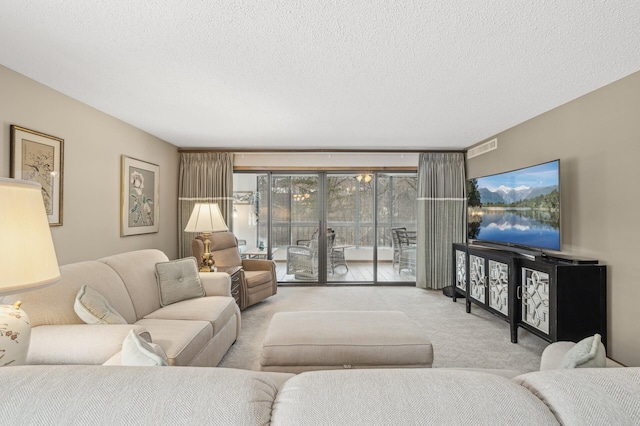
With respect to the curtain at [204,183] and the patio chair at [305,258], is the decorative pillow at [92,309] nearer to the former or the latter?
the curtain at [204,183]

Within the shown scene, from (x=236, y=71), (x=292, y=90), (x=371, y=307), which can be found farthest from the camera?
(x=371, y=307)

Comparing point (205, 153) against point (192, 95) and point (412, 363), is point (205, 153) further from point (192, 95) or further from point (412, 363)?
point (412, 363)

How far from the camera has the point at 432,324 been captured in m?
3.69

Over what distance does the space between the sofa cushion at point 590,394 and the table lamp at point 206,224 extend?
3513 mm

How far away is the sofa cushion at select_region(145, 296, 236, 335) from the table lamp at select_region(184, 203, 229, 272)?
940mm

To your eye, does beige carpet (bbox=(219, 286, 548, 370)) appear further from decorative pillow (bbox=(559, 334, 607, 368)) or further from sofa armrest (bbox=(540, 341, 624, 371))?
decorative pillow (bbox=(559, 334, 607, 368))

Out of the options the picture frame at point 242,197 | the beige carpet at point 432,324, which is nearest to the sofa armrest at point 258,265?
the beige carpet at point 432,324

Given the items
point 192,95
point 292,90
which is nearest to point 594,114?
point 292,90

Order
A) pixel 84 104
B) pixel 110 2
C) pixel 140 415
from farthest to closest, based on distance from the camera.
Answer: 1. pixel 84 104
2. pixel 110 2
3. pixel 140 415

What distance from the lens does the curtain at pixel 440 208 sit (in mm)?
5312

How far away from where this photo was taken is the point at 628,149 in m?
2.52

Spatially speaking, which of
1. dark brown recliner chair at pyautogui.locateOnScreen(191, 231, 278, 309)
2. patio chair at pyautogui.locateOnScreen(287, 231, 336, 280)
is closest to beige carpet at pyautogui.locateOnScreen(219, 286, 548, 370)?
dark brown recliner chair at pyautogui.locateOnScreen(191, 231, 278, 309)

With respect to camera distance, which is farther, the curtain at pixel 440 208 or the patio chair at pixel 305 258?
the patio chair at pixel 305 258

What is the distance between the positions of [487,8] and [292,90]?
1563 mm
